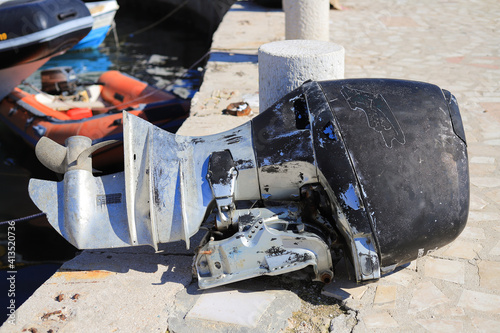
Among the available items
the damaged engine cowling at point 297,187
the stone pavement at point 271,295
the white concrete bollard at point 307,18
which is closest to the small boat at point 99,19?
the white concrete bollard at point 307,18

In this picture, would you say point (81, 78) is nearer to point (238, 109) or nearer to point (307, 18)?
point (307, 18)

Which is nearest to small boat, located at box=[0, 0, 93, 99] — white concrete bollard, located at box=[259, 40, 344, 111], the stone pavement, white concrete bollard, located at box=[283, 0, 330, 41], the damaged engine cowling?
white concrete bollard, located at box=[283, 0, 330, 41]

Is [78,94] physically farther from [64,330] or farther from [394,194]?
[394,194]

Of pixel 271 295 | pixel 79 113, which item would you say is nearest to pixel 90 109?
pixel 79 113

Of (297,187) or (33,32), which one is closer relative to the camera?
(297,187)

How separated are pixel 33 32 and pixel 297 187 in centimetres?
689

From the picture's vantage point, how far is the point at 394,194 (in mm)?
2912

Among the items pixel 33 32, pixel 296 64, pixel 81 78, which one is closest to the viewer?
pixel 296 64

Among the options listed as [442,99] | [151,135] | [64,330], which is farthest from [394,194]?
[64,330]

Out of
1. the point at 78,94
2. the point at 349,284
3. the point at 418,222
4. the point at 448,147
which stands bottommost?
the point at 78,94

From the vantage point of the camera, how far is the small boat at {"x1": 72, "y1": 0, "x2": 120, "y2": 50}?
1388 cm

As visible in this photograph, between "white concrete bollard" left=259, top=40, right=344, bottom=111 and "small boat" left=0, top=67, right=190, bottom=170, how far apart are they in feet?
7.45

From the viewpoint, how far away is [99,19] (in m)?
14.0

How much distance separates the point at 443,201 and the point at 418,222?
19cm
